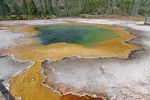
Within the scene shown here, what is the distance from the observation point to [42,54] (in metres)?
32.5

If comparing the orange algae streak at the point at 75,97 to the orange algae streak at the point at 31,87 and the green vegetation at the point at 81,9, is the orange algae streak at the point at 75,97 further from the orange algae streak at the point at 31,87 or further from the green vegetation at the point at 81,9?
the green vegetation at the point at 81,9

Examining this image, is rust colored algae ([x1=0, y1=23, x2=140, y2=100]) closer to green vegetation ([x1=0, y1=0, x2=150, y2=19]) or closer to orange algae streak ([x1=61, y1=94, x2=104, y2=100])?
orange algae streak ([x1=61, y1=94, x2=104, y2=100])

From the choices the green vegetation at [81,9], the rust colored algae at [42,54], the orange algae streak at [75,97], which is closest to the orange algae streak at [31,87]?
the rust colored algae at [42,54]

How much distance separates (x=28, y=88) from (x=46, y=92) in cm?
207

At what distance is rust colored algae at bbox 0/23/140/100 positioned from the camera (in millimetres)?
21359

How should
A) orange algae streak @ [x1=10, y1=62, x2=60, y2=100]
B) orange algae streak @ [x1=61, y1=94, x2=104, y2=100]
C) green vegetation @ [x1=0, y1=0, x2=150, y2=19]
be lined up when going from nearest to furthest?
orange algae streak @ [x1=61, y1=94, x2=104, y2=100] → orange algae streak @ [x1=10, y1=62, x2=60, y2=100] → green vegetation @ [x1=0, y1=0, x2=150, y2=19]

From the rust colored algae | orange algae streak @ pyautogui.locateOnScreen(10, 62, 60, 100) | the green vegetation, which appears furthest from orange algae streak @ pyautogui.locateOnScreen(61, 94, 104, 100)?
the green vegetation

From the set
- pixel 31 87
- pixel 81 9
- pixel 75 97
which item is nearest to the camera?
pixel 75 97

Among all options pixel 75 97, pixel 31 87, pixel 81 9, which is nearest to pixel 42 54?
pixel 31 87

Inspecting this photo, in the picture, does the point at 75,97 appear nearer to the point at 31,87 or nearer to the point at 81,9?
the point at 31,87

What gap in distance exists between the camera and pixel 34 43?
1561 inches

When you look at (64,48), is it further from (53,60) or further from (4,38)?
(4,38)

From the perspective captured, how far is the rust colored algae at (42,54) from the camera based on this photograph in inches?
841

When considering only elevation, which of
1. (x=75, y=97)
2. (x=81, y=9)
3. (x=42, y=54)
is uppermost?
(x=81, y=9)
